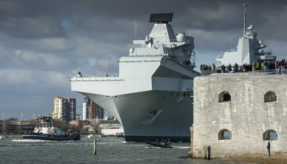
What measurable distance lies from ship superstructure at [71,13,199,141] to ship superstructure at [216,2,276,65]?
8591 millimetres

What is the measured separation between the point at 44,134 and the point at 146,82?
34.0 metres

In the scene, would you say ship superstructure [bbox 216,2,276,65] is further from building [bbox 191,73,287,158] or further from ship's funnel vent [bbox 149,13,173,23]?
building [bbox 191,73,287,158]

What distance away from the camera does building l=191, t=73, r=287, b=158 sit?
134ft

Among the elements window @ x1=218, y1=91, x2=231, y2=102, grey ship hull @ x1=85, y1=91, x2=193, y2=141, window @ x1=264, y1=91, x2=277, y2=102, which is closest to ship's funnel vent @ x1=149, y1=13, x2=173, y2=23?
grey ship hull @ x1=85, y1=91, x2=193, y2=141

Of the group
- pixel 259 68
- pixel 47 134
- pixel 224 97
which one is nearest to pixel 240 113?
pixel 224 97

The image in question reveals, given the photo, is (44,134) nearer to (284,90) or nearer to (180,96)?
(180,96)

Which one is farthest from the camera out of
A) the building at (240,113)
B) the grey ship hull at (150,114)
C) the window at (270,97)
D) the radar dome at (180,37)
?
the radar dome at (180,37)

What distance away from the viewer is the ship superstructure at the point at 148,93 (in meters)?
70.1

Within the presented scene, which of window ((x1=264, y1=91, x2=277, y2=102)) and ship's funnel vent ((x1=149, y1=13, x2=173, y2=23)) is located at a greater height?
ship's funnel vent ((x1=149, y1=13, x2=173, y2=23))

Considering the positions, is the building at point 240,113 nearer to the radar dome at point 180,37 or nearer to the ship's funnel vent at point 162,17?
the radar dome at point 180,37

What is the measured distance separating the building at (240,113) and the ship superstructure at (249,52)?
40.6 meters

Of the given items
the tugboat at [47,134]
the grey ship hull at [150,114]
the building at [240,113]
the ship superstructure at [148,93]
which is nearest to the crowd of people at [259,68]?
the building at [240,113]

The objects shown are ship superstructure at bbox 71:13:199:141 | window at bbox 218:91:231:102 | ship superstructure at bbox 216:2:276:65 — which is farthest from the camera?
ship superstructure at bbox 216:2:276:65

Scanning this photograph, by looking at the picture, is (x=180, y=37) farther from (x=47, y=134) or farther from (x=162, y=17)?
(x=47, y=134)
